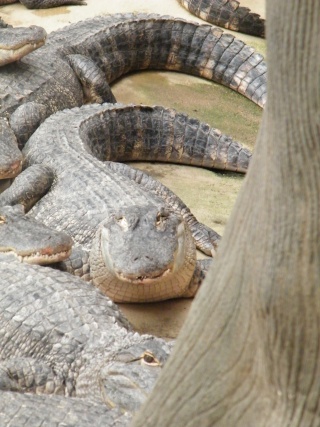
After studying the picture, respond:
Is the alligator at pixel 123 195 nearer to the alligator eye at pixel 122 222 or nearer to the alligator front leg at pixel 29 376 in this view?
the alligator eye at pixel 122 222

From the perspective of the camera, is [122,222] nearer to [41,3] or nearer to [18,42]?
[18,42]

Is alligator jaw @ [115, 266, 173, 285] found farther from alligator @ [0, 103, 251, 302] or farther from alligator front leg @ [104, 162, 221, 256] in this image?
alligator front leg @ [104, 162, 221, 256]

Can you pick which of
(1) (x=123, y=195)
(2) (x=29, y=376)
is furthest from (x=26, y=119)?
(2) (x=29, y=376)

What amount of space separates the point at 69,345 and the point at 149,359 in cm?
56

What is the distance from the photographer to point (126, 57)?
24.7 ft

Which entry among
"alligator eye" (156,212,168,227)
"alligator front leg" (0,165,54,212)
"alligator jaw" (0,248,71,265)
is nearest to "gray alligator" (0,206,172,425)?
"alligator jaw" (0,248,71,265)

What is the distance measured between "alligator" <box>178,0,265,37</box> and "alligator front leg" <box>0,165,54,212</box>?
3491 millimetres

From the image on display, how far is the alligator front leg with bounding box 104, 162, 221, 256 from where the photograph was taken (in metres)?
5.50

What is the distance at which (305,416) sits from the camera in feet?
5.79

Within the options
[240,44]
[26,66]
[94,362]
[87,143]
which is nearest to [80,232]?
[87,143]

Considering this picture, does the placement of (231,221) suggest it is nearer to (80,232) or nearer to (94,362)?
(94,362)

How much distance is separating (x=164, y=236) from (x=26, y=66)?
2.77 meters

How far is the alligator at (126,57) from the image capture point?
6801 millimetres

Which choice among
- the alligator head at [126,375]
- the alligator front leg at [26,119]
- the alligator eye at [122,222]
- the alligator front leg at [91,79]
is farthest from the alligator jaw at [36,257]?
the alligator front leg at [91,79]
